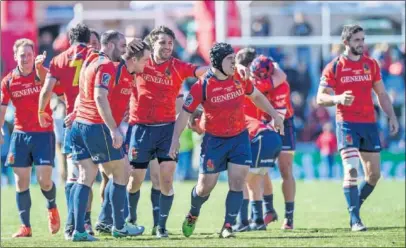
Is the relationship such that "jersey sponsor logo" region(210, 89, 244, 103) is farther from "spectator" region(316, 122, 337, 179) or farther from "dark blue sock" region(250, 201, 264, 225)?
"spectator" region(316, 122, 337, 179)

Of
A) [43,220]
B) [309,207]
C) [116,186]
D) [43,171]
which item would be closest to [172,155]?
[116,186]

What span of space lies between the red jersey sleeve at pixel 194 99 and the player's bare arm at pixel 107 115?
1.09m

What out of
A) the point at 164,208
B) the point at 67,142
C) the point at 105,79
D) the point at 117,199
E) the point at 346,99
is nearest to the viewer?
the point at 105,79

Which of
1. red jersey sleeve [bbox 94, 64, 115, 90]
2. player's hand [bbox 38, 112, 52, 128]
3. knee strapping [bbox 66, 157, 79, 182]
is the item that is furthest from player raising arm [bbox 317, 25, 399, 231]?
player's hand [bbox 38, 112, 52, 128]

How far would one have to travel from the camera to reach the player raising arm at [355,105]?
1609 cm

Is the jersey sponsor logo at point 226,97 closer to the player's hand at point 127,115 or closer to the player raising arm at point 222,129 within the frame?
the player raising arm at point 222,129

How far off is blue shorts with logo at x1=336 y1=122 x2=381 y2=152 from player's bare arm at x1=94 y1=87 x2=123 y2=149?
373 centimetres

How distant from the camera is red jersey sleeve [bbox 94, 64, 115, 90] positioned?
13734 mm

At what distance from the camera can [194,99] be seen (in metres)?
14.4

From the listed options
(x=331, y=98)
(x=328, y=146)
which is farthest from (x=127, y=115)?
(x=328, y=146)

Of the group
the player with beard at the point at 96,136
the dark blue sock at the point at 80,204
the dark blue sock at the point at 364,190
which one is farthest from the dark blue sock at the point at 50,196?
the dark blue sock at the point at 364,190

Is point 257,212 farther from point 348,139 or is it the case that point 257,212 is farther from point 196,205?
point 196,205

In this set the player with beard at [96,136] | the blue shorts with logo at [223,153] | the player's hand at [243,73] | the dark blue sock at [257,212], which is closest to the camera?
the player with beard at [96,136]

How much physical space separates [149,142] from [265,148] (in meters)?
2.05
